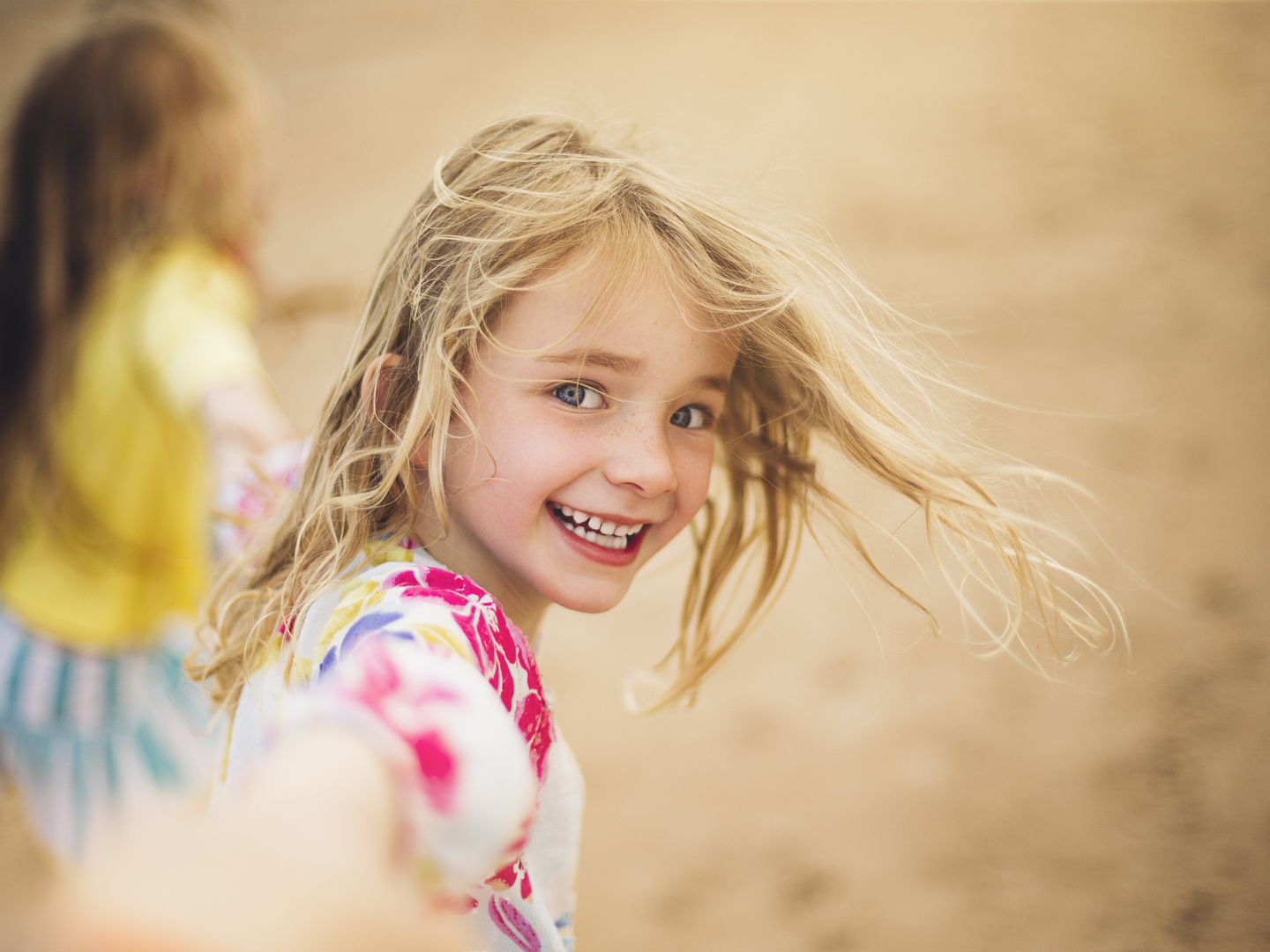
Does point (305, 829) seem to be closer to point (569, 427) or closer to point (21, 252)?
point (569, 427)

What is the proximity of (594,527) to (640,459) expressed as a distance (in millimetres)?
108

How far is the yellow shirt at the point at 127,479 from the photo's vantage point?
186cm

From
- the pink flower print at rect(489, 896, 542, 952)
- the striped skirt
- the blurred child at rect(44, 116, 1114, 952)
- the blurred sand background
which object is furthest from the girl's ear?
the striped skirt

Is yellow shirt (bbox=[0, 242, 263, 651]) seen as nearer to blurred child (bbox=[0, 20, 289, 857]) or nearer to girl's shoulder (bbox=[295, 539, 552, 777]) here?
blurred child (bbox=[0, 20, 289, 857])

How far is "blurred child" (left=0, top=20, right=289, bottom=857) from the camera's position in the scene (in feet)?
6.07

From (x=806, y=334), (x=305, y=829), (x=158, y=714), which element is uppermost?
(x=806, y=334)

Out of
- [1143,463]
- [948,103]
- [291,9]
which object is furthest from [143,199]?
[291,9]

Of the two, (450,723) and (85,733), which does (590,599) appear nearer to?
(450,723)

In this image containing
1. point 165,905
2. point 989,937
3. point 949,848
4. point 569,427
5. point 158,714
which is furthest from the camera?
point 949,848

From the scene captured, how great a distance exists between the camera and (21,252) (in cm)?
208

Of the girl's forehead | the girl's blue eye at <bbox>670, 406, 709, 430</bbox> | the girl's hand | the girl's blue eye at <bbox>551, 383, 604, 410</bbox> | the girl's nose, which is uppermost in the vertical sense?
the girl's forehead

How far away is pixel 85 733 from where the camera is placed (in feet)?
6.11

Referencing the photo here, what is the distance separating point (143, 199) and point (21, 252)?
12.6 inches

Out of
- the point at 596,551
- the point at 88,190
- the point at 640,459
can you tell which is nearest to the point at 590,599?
the point at 596,551
